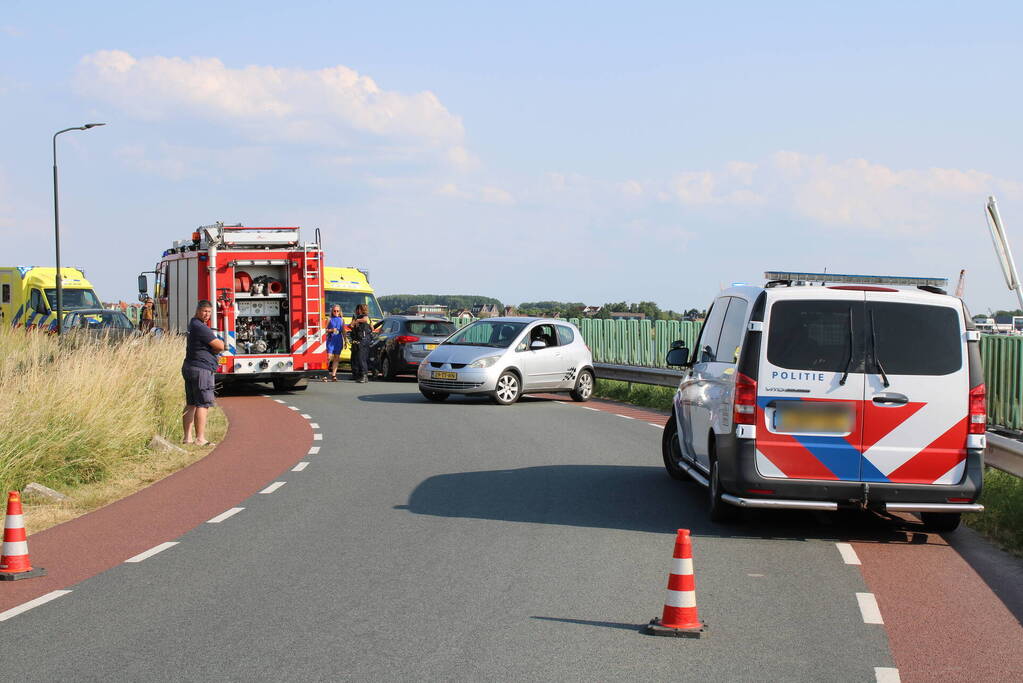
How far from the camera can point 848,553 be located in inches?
348

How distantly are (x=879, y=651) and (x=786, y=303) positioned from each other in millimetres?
3499

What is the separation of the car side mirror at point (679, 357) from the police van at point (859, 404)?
8.86 feet

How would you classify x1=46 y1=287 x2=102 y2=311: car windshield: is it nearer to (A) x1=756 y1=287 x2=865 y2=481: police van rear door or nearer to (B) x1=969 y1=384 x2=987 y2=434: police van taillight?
(A) x1=756 y1=287 x2=865 y2=481: police van rear door

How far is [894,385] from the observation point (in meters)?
8.98

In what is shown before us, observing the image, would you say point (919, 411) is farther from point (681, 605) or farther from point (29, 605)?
point (29, 605)

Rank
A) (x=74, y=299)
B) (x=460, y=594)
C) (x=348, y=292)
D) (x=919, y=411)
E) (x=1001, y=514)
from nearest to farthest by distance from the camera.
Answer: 1. (x=460, y=594)
2. (x=919, y=411)
3. (x=1001, y=514)
4. (x=348, y=292)
5. (x=74, y=299)

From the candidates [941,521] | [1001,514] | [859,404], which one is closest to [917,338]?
[859,404]

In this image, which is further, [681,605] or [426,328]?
[426,328]

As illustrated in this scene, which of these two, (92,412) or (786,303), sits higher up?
(786,303)

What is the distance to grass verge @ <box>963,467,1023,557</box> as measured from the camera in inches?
372

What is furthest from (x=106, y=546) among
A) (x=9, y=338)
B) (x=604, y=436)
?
(x=9, y=338)

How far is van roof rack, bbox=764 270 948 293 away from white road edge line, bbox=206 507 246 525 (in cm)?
489

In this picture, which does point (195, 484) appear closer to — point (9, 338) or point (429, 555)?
point (429, 555)

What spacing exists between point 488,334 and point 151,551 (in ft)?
48.8
